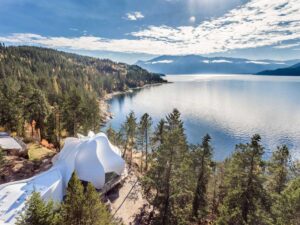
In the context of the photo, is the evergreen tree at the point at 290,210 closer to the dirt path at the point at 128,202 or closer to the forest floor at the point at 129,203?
the forest floor at the point at 129,203

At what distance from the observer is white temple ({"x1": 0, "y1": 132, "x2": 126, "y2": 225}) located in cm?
2280

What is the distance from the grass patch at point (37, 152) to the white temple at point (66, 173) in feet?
22.5

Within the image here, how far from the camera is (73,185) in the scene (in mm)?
16094

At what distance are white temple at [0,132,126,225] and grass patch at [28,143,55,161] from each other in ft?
22.5

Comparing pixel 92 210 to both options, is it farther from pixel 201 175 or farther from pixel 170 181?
pixel 201 175

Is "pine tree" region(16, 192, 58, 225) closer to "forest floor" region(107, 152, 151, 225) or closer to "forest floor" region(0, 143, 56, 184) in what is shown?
"forest floor" region(107, 152, 151, 225)

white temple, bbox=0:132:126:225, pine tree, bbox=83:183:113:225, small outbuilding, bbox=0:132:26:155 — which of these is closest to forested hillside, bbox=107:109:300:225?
white temple, bbox=0:132:126:225

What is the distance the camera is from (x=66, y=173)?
30.2 metres

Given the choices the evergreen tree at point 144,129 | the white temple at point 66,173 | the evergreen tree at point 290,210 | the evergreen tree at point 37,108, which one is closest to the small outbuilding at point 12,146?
the evergreen tree at point 37,108

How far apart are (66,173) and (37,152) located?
52.1 ft

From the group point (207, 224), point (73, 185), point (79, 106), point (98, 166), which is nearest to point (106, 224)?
point (73, 185)

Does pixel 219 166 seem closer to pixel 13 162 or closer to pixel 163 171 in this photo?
pixel 163 171

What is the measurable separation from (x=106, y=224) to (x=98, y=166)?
16017 mm

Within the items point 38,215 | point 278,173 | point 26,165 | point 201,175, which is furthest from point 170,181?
point 26,165
